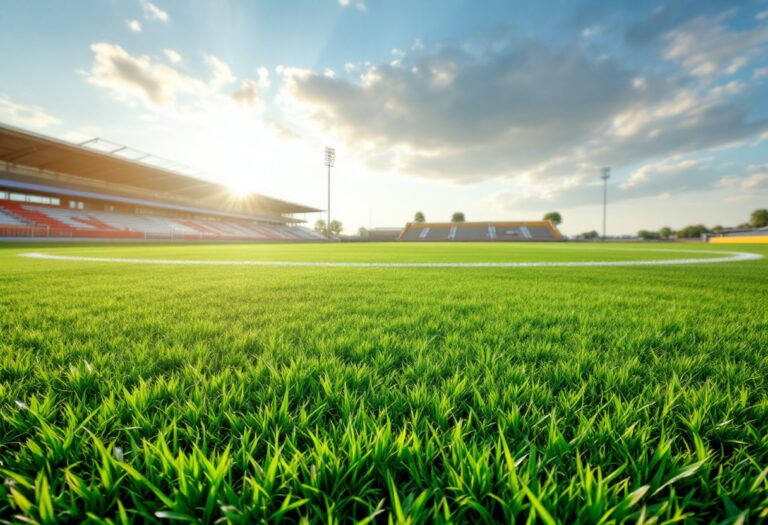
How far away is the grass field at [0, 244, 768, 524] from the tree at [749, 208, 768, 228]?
100951mm

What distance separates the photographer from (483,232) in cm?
6531

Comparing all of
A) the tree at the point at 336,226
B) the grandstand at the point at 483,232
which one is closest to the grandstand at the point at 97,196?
the grandstand at the point at 483,232

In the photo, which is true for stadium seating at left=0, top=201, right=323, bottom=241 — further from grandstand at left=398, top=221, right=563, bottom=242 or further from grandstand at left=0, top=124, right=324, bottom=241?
grandstand at left=398, top=221, right=563, bottom=242

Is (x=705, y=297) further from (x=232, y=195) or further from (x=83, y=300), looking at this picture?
(x=232, y=195)

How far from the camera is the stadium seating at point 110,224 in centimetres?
2648

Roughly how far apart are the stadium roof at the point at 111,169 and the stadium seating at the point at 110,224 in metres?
3.98

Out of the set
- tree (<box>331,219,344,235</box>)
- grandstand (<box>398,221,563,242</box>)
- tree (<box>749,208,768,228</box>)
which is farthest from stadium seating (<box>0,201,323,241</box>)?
tree (<box>749,208,768,228</box>)

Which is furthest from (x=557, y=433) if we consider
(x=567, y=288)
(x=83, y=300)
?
(x=83, y=300)

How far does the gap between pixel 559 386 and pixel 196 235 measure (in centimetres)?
4154

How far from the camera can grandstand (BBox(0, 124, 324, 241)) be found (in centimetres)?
2620

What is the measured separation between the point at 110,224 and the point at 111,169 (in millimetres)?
5853

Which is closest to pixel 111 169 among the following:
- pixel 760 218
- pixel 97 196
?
pixel 97 196

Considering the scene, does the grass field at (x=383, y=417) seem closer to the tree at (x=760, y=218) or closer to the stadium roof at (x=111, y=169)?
the stadium roof at (x=111, y=169)

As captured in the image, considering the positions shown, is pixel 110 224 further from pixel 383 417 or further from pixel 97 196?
pixel 383 417
